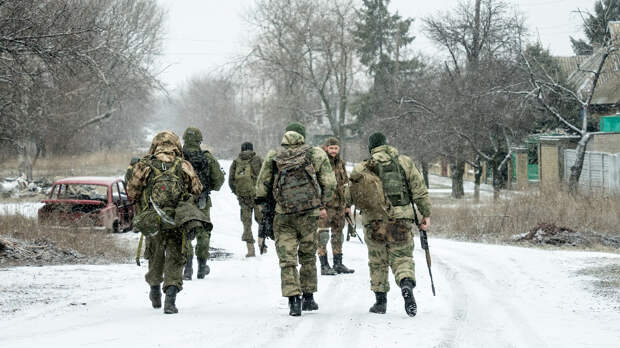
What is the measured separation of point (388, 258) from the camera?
7.70 m

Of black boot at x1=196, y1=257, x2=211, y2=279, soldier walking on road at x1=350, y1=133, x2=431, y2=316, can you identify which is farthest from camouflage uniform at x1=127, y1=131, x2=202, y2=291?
black boot at x1=196, y1=257, x2=211, y2=279

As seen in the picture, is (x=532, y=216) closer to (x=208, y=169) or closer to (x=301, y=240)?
(x=208, y=169)

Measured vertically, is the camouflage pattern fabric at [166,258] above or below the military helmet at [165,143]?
below

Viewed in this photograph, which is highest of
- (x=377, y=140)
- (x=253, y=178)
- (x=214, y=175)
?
(x=377, y=140)

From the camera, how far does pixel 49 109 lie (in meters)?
37.5

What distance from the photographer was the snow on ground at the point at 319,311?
6.27 meters

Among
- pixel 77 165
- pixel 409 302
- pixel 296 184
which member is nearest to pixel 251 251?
pixel 296 184

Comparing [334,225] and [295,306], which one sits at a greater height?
[334,225]

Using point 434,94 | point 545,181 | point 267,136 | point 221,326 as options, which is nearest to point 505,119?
point 434,94

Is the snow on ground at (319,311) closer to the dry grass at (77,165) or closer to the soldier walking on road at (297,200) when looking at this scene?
the soldier walking on road at (297,200)

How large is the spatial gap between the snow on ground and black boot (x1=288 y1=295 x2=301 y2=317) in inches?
4.4

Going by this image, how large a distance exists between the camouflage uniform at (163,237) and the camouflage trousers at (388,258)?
72.4 inches

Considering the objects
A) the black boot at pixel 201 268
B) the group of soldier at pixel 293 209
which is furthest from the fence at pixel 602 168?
the group of soldier at pixel 293 209

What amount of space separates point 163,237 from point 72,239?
7.01 metres
